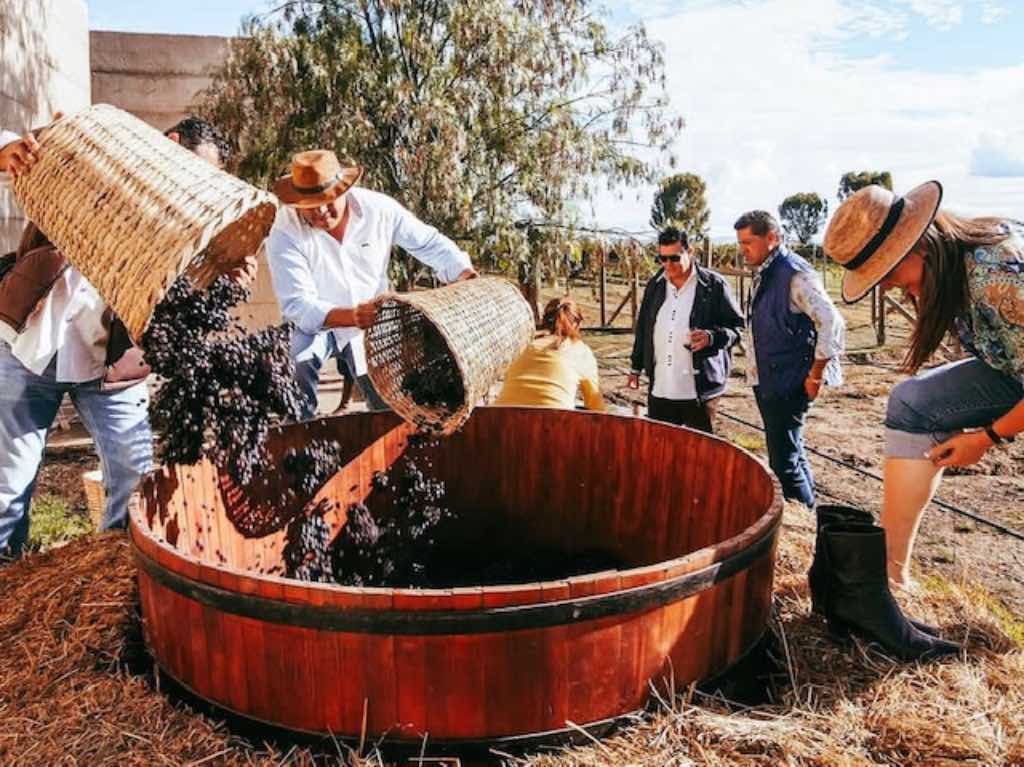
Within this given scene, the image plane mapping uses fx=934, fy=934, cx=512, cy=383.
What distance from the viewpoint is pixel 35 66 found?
21.1 ft

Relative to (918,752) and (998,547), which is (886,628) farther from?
(998,547)

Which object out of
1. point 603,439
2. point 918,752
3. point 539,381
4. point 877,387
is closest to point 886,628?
point 918,752

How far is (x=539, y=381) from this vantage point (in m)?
4.90

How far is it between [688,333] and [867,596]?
8.62 ft

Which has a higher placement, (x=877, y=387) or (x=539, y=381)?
(x=539, y=381)

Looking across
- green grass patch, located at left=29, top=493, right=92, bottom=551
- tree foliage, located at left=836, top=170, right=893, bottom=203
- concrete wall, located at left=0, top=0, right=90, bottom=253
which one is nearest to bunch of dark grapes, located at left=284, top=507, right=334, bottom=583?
green grass patch, located at left=29, top=493, right=92, bottom=551

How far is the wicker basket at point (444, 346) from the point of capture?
2998 millimetres

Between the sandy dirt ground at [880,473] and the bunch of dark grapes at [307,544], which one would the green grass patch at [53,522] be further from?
the sandy dirt ground at [880,473]

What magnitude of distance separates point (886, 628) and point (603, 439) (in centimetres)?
153

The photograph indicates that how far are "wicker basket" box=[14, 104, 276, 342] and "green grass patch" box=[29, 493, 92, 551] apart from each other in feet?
8.20

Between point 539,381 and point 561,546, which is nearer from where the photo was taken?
point 561,546

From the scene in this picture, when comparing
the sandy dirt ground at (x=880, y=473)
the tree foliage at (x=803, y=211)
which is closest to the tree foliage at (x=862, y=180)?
the tree foliage at (x=803, y=211)

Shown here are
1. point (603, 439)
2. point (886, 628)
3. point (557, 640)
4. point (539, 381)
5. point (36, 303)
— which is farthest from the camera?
point (539, 381)

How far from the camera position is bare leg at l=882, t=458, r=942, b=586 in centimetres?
317
